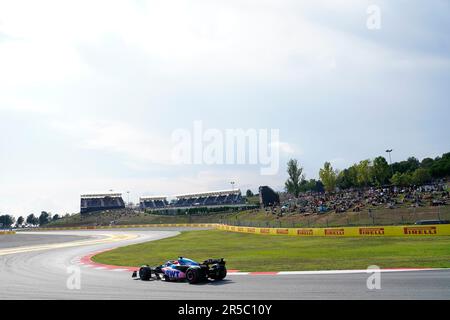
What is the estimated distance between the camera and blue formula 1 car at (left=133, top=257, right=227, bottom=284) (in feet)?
44.8

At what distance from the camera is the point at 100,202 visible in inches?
5595

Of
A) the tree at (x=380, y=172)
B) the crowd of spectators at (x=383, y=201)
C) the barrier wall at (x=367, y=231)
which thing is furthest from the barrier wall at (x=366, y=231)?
the tree at (x=380, y=172)

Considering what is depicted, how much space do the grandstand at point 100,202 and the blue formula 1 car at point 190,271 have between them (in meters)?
131

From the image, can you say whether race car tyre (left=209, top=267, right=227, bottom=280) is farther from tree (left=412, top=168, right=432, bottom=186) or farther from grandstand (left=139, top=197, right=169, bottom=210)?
grandstand (left=139, top=197, right=169, bottom=210)

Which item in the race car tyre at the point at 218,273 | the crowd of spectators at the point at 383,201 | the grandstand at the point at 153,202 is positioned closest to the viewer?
the race car tyre at the point at 218,273

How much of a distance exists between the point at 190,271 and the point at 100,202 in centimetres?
13637

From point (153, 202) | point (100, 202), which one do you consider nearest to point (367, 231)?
point (100, 202)

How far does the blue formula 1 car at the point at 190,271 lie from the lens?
13656 millimetres

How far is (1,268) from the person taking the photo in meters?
21.6

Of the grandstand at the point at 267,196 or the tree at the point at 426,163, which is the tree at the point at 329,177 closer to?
the grandstand at the point at 267,196

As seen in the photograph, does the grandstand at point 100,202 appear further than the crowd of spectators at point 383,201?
Yes
